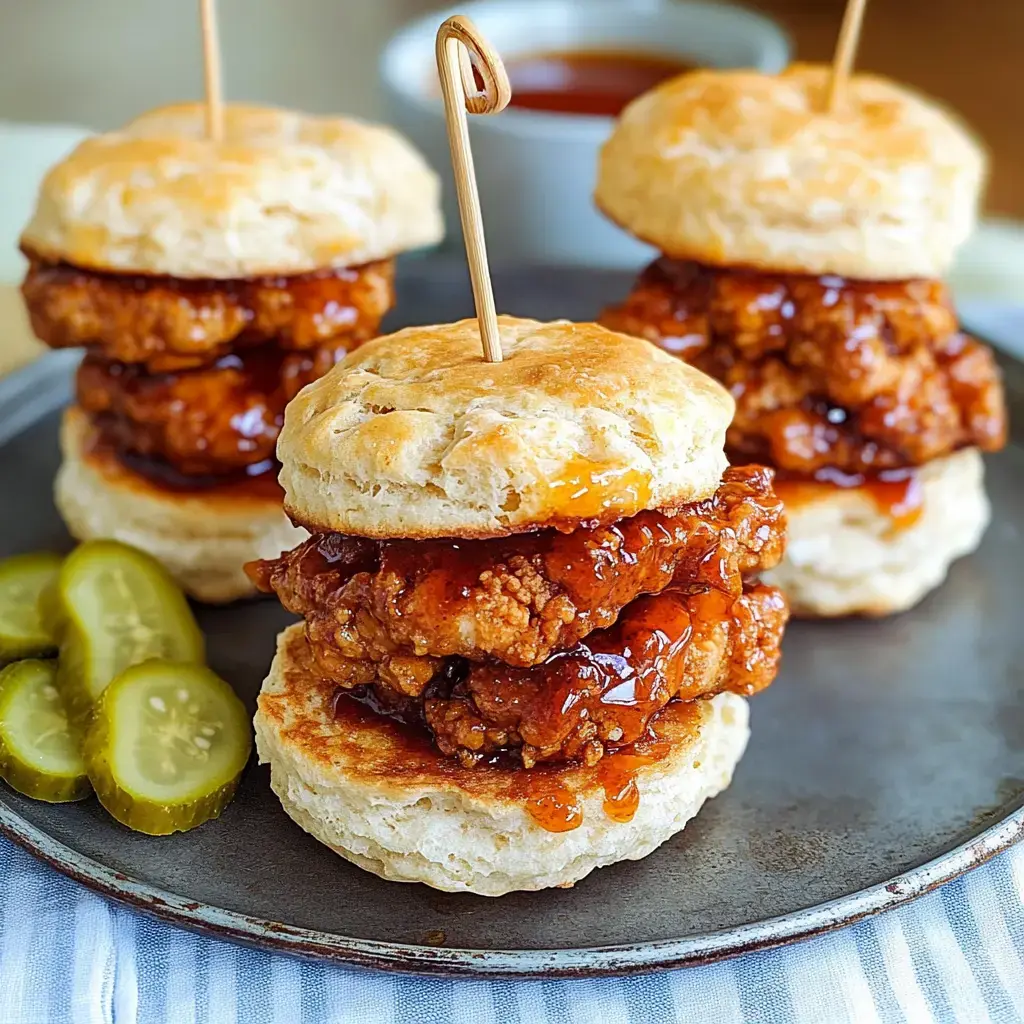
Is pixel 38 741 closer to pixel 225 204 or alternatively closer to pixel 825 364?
pixel 225 204

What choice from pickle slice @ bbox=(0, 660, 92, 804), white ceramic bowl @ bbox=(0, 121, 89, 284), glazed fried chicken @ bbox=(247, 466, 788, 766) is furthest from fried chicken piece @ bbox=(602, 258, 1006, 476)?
white ceramic bowl @ bbox=(0, 121, 89, 284)

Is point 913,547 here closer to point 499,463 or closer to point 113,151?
point 499,463

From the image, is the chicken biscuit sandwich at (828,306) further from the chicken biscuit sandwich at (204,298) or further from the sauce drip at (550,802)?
the sauce drip at (550,802)

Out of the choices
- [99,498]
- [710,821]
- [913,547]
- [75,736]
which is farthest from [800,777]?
[99,498]

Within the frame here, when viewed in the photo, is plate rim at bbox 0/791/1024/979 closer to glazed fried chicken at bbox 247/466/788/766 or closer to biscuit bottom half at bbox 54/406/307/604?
glazed fried chicken at bbox 247/466/788/766

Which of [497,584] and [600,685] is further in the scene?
[600,685]

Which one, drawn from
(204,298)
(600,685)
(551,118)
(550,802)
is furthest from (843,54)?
(550,802)

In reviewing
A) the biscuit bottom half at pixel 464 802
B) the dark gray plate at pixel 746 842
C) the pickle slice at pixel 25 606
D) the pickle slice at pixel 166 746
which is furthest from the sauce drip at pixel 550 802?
the pickle slice at pixel 25 606
